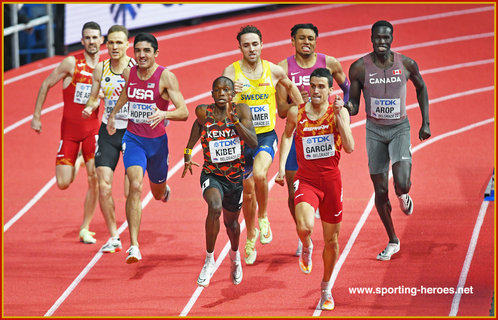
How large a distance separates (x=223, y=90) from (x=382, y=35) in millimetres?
1632

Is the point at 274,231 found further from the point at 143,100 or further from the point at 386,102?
the point at 143,100

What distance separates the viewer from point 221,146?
8383mm

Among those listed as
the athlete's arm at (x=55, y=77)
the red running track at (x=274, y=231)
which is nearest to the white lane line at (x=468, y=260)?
the red running track at (x=274, y=231)

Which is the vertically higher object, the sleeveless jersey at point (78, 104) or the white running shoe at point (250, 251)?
the sleeveless jersey at point (78, 104)

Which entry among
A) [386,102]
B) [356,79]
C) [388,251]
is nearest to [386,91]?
[386,102]

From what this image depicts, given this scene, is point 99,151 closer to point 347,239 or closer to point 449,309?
point 347,239

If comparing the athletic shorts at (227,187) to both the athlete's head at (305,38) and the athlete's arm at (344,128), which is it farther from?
the athlete's head at (305,38)

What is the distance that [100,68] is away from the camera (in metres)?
9.81

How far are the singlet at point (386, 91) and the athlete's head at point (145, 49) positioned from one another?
1.94 metres

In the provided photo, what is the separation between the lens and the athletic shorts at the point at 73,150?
10273 mm

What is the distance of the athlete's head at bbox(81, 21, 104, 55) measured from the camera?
10.0 meters

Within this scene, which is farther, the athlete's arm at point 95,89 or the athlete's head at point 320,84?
the athlete's arm at point 95,89

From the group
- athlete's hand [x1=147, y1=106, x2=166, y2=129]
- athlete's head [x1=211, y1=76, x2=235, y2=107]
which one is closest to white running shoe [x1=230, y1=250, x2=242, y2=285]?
athlete's hand [x1=147, y1=106, x2=166, y2=129]

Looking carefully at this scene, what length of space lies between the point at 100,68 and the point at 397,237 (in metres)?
3.34
